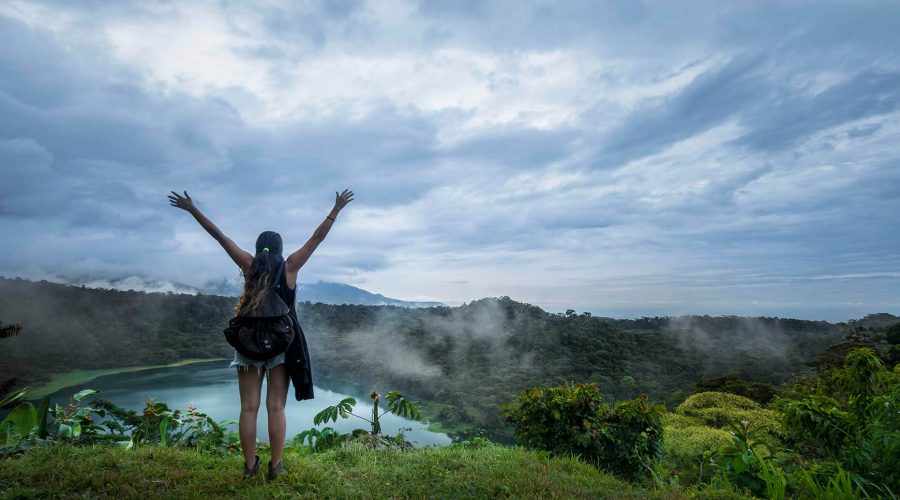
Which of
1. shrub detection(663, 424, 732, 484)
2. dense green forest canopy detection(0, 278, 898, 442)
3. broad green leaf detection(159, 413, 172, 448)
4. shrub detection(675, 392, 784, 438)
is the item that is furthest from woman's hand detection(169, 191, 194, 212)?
dense green forest canopy detection(0, 278, 898, 442)

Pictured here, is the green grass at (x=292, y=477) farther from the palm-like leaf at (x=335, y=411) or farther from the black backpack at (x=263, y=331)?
the palm-like leaf at (x=335, y=411)

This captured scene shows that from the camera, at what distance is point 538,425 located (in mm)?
5504

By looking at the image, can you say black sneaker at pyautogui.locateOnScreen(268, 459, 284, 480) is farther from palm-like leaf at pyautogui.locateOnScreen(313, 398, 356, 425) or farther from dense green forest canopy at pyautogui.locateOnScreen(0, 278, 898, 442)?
Answer: dense green forest canopy at pyautogui.locateOnScreen(0, 278, 898, 442)

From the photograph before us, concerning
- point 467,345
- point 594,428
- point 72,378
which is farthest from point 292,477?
point 467,345

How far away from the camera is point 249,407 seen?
346cm

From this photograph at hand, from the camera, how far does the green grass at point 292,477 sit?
3117 mm

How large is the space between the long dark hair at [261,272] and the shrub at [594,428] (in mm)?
3909

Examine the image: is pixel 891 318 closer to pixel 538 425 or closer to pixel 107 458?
pixel 538 425

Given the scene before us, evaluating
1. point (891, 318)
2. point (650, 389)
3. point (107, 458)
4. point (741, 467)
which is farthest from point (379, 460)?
point (891, 318)

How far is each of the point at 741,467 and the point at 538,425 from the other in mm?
2434

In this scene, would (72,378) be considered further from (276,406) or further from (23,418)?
(276,406)

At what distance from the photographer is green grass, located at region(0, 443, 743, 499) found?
123 inches

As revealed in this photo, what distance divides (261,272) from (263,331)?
20.6 inches

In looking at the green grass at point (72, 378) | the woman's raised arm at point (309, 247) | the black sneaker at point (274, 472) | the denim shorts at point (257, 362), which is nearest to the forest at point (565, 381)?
the green grass at point (72, 378)
